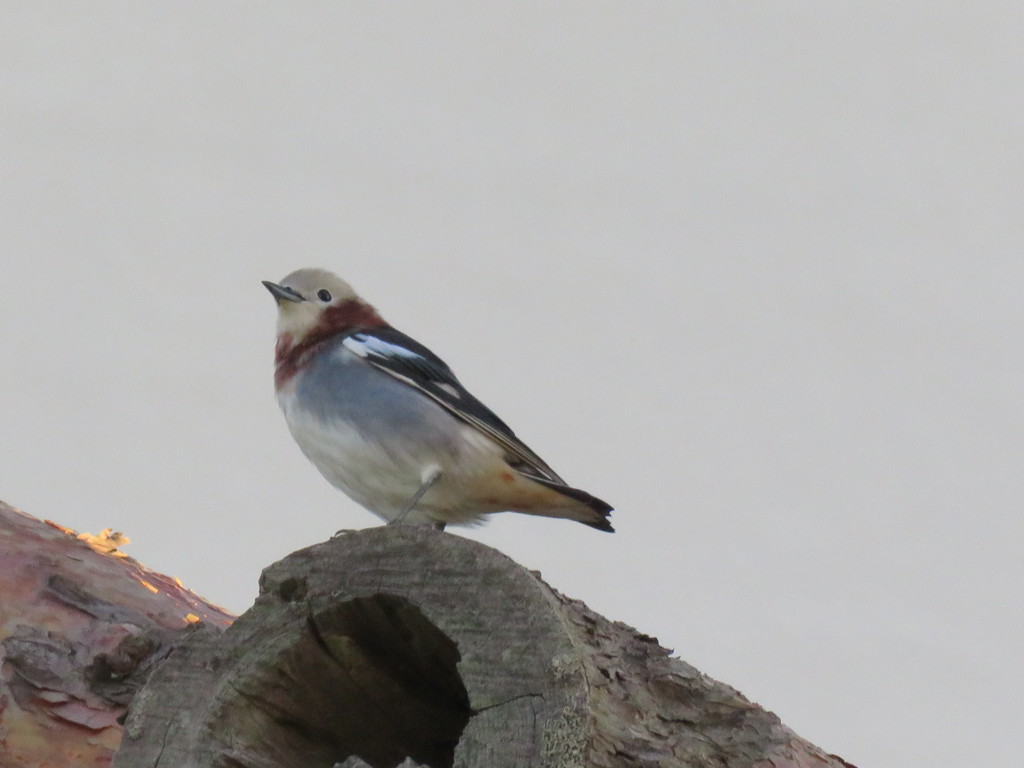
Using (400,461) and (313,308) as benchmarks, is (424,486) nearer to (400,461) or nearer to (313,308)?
(400,461)

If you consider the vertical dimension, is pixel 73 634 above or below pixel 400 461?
below

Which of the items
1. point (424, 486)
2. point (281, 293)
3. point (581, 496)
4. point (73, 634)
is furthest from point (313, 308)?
point (73, 634)

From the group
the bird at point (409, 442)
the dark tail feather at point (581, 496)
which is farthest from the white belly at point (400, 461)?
the dark tail feather at point (581, 496)

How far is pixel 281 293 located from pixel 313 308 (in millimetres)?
156

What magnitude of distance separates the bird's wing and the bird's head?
0.22m

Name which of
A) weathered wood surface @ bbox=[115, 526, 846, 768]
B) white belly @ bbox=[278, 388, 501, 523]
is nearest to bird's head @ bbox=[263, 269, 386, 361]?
white belly @ bbox=[278, 388, 501, 523]

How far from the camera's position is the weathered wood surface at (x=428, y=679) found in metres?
3.11

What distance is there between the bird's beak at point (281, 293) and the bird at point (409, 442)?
362 mm

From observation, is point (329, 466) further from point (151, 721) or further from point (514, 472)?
point (151, 721)

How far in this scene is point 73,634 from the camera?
13.7 feet

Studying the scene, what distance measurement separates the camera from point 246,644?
348 centimetres

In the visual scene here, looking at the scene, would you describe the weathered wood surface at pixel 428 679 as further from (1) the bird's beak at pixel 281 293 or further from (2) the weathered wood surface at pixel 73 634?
(1) the bird's beak at pixel 281 293

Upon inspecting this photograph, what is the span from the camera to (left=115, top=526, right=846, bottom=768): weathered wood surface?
10.2 feet

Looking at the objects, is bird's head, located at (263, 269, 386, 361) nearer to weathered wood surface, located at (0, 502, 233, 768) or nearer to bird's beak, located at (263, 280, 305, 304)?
bird's beak, located at (263, 280, 305, 304)
